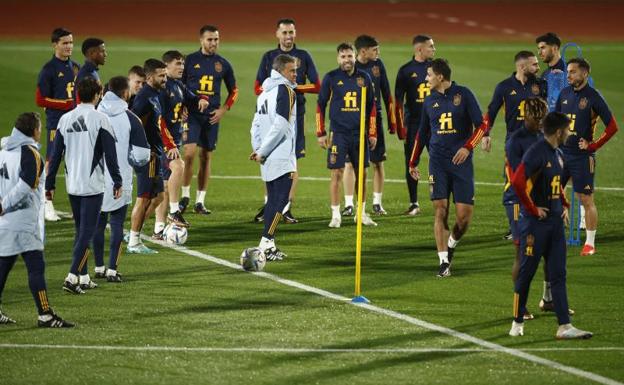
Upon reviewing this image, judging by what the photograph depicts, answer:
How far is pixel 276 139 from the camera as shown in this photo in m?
15.4

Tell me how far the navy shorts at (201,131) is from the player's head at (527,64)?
16.6 feet

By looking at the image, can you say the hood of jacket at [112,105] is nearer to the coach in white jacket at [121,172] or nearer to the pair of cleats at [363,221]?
the coach in white jacket at [121,172]

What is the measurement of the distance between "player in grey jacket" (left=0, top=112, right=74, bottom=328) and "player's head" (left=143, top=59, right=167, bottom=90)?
3.74 metres

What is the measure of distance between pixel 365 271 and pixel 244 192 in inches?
242

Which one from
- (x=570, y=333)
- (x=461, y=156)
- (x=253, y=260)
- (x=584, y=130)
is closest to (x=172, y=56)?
(x=253, y=260)

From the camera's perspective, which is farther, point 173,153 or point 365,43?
point 365,43

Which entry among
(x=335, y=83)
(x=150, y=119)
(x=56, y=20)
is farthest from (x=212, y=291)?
(x=56, y=20)

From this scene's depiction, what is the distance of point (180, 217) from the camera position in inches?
693

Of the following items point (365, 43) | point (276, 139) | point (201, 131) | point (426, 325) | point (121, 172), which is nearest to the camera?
point (426, 325)

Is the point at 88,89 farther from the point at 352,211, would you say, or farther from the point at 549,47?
the point at 549,47

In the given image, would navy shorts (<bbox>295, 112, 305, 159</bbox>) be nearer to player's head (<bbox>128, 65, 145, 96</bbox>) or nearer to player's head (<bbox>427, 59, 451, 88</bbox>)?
player's head (<bbox>128, 65, 145, 96</bbox>)

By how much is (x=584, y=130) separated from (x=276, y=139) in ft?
13.2

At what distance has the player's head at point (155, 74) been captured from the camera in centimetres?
1578

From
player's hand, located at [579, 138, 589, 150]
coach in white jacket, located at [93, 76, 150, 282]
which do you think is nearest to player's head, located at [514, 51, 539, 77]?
player's hand, located at [579, 138, 589, 150]
